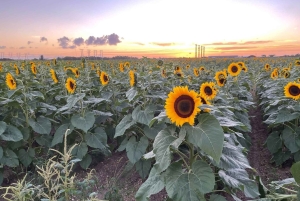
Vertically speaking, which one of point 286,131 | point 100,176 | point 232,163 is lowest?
point 100,176

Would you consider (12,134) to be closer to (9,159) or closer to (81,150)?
(9,159)

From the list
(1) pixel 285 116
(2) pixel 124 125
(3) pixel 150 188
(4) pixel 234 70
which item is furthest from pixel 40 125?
(4) pixel 234 70

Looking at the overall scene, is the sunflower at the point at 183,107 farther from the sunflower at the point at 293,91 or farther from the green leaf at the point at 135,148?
the sunflower at the point at 293,91

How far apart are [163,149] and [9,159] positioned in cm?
266

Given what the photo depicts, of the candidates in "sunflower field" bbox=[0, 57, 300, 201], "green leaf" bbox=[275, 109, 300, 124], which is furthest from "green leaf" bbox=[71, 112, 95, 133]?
"green leaf" bbox=[275, 109, 300, 124]

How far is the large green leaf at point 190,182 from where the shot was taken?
2010 mm

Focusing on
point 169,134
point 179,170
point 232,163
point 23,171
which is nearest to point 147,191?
point 179,170

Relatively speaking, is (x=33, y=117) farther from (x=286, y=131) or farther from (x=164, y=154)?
(x=286, y=131)

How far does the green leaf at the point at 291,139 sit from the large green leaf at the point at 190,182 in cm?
250

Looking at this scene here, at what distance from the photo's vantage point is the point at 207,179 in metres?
2.05

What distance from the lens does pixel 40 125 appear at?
426 cm

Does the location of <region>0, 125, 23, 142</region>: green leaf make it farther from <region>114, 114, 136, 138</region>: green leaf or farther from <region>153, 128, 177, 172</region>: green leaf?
<region>153, 128, 177, 172</region>: green leaf

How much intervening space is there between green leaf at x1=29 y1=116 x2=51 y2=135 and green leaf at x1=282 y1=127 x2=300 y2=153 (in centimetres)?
326

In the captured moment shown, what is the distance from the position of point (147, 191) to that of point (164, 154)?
0.35m
